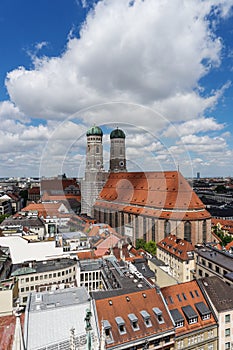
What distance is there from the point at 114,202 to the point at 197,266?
38031mm

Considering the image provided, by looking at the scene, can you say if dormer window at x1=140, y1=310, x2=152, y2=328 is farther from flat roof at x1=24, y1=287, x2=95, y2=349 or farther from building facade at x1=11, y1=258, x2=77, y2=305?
building facade at x1=11, y1=258, x2=77, y2=305

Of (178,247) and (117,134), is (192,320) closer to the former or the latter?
(178,247)

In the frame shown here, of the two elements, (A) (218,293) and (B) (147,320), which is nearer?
(B) (147,320)

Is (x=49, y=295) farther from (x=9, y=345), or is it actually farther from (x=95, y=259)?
(x=95, y=259)

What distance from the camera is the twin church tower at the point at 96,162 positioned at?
255 ft

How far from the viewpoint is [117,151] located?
82.9 metres

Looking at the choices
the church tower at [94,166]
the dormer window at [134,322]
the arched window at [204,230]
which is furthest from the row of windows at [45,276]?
the church tower at [94,166]

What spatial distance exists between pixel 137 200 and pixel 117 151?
23.5m

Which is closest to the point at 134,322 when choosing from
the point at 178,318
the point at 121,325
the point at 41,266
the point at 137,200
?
the point at 121,325

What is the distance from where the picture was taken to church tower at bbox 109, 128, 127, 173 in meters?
82.0

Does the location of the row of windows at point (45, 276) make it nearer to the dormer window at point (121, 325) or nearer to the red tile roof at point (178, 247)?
the dormer window at point (121, 325)

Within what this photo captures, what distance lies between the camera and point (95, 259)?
1383 inches

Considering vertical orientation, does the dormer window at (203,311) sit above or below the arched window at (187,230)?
below

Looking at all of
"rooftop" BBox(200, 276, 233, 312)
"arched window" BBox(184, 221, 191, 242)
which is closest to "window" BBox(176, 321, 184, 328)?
"rooftop" BBox(200, 276, 233, 312)
